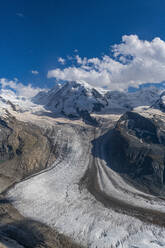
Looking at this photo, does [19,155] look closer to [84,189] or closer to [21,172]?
[21,172]

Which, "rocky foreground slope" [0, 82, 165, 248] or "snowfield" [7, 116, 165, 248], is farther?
"rocky foreground slope" [0, 82, 165, 248]

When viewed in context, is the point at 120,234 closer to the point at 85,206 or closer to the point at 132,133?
the point at 85,206

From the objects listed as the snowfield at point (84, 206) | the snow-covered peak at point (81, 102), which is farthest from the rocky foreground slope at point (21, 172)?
the snow-covered peak at point (81, 102)

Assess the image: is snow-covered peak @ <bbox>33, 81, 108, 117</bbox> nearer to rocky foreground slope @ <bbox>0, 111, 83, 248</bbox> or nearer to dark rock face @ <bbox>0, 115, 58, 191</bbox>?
rocky foreground slope @ <bbox>0, 111, 83, 248</bbox>

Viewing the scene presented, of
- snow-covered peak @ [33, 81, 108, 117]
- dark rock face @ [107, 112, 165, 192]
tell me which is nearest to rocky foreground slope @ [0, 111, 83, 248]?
dark rock face @ [107, 112, 165, 192]

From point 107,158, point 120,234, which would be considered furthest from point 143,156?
point 120,234
